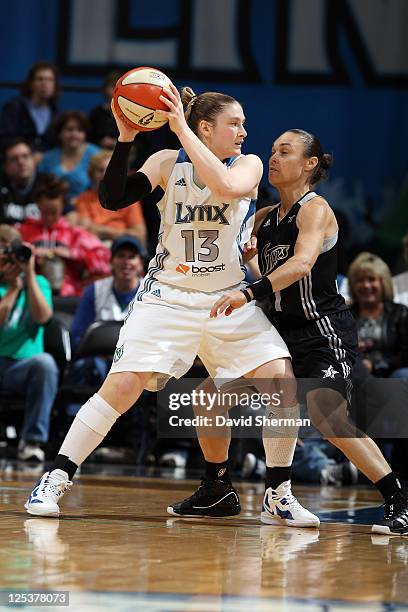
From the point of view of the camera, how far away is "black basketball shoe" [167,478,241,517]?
14.2 ft

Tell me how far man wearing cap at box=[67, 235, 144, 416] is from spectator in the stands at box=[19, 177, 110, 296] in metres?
0.80

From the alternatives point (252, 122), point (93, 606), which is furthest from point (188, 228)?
point (252, 122)

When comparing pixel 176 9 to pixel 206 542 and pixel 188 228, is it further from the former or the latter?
pixel 206 542

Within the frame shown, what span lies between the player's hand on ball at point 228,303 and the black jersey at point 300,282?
41cm

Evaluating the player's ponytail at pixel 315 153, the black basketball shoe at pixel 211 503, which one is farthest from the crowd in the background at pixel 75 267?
the player's ponytail at pixel 315 153

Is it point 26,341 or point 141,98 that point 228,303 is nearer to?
point 141,98

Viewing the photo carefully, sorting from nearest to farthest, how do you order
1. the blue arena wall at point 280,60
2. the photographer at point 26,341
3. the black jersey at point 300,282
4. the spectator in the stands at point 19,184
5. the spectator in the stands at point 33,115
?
the black jersey at point 300,282, the photographer at point 26,341, the spectator in the stands at point 19,184, the spectator in the stands at point 33,115, the blue arena wall at point 280,60

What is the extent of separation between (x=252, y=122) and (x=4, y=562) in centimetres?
800

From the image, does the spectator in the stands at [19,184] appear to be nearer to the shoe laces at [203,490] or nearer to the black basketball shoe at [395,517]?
the shoe laces at [203,490]

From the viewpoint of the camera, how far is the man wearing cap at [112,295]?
731 cm

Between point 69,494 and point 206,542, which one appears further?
point 69,494

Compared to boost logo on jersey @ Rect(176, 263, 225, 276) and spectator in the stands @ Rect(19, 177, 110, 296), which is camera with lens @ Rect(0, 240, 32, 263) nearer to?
spectator in the stands @ Rect(19, 177, 110, 296)

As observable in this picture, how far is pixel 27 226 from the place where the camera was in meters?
8.52

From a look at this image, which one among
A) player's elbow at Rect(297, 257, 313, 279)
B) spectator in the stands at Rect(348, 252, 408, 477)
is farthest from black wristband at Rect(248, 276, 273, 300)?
spectator in the stands at Rect(348, 252, 408, 477)
